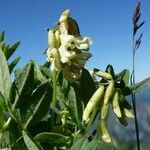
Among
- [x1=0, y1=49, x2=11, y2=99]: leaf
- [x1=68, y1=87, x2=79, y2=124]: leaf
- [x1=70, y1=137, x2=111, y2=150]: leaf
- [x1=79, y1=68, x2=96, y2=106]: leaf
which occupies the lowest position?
[x1=70, y1=137, x2=111, y2=150]: leaf

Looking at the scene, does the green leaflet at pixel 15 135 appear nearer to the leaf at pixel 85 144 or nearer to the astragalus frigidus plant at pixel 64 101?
the astragalus frigidus plant at pixel 64 101

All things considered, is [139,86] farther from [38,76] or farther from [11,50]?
[11,50]

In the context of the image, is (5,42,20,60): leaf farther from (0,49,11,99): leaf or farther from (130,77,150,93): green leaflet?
(130,77,150,93): green leaflet

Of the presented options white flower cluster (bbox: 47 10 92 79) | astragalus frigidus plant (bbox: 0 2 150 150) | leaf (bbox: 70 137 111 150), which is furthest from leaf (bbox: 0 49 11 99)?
leaf (bbox: 70 137 111 150)

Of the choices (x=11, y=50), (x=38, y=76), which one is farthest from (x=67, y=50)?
(x=11, y=50)

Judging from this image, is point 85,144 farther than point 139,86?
No

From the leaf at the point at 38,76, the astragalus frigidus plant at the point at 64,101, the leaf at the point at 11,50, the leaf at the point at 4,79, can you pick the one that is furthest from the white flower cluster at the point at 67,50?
the leaf at the point at 11,50

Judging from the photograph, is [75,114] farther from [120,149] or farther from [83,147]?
[120,149]
